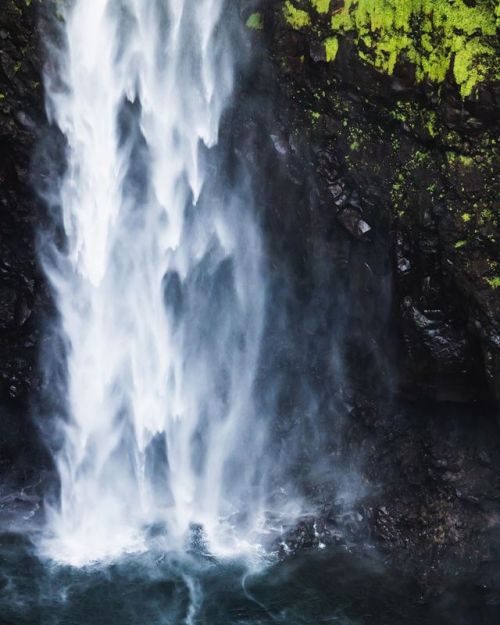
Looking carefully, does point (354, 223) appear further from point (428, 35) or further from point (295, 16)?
point (295, 16)

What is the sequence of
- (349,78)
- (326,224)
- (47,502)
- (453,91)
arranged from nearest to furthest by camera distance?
(453,91) < (349,78) < (326,224) < (47,502)

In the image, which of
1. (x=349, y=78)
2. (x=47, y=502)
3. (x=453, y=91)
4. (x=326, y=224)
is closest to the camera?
(x=453, y=91)

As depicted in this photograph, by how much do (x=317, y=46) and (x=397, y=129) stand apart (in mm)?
1879

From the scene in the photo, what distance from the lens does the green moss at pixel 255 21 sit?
1343 cm

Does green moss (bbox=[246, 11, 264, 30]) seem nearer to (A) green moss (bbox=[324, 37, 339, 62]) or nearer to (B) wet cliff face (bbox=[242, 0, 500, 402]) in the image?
(B) wet cliff face (bbox=[242, 0, 500, 402])

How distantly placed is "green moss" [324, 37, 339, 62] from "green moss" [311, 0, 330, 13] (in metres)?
0.45

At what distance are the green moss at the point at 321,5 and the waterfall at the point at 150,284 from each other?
1961mm

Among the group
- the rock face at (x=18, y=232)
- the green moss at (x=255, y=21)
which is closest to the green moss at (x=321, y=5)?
the green moss at (x=255, y=21)

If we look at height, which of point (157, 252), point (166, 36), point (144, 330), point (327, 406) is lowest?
point (327, 406)

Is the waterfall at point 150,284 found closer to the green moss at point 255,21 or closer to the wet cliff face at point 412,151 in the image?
the green moss at point 255,21

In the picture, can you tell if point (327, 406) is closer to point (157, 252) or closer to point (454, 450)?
point (454, 450)

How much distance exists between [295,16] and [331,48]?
32.9 inches

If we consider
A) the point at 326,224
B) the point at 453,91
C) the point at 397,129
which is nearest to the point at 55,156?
the point at 326,224

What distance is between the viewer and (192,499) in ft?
49.4
